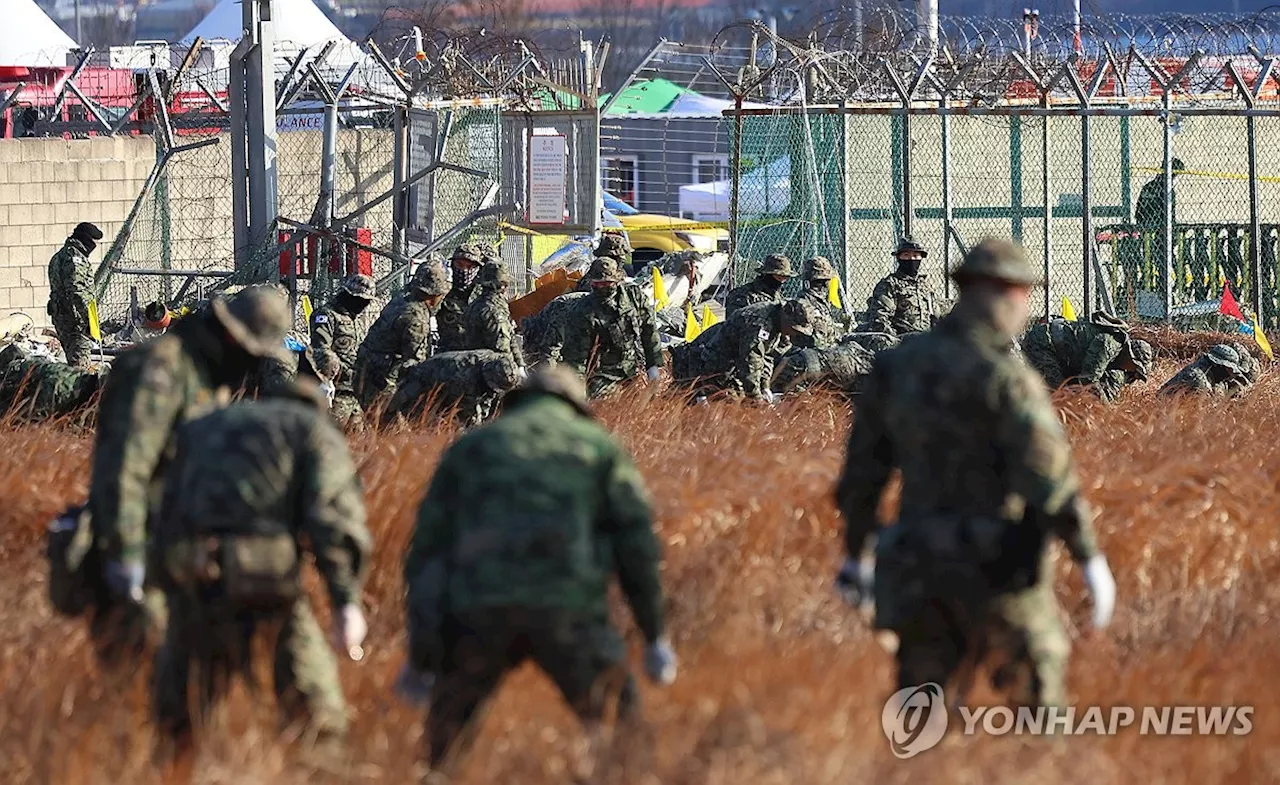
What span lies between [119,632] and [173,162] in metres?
12.4

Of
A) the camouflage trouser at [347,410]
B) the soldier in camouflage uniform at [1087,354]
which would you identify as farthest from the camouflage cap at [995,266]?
the soldier in camouflage uniform at [1087,354]

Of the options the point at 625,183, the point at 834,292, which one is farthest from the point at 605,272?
the point at 625,183

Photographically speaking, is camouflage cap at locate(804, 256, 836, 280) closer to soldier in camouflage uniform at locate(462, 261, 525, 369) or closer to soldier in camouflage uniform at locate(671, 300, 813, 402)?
soldier in camouflage uniform at locate(671, 300, 813, 402)

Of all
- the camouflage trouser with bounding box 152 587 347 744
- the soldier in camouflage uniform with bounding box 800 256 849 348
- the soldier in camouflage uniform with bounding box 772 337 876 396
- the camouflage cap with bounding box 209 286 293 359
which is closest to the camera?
the camouflage trouser with bounding box 152 587 347 744

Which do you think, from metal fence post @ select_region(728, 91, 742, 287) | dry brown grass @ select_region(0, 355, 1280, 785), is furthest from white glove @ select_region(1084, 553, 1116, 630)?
metal fence post @ select_region(728, 91, 742, 287)

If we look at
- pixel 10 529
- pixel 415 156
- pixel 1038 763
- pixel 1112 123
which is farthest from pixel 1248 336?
pixel 1038 763

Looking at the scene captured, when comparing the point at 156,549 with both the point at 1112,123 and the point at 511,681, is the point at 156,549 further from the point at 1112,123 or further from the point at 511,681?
the point at 1112,123

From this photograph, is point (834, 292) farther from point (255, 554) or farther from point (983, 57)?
point (255, 554)

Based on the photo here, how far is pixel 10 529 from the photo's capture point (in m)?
8.05

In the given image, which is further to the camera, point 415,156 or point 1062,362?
point 415,156

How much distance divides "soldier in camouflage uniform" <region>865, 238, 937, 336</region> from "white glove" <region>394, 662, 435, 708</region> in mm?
8855

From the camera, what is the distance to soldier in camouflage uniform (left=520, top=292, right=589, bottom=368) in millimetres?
12500

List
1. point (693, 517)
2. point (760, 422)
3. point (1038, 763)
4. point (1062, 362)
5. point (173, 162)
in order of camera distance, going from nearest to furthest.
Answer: point (1038, 763) < point (693, 517) < point (760, 422) < point (1062, 362) < point (173, 162)

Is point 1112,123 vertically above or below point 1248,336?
above
